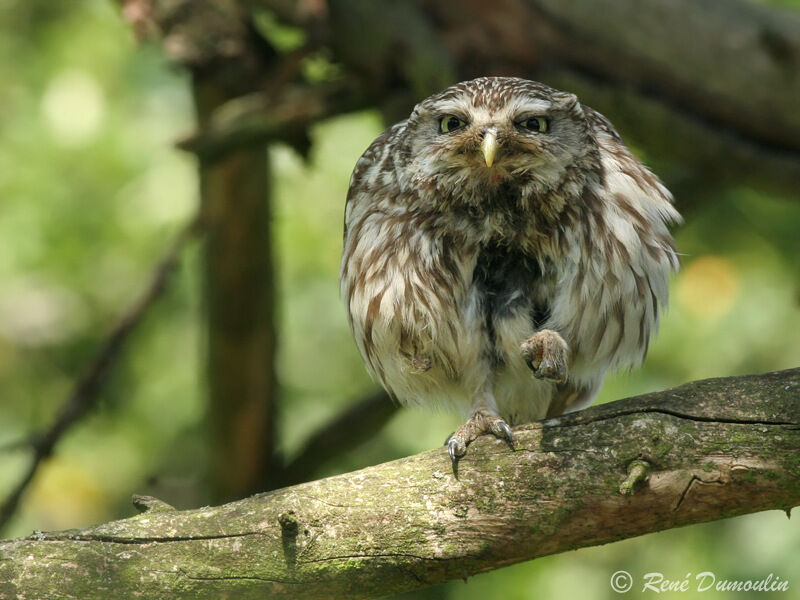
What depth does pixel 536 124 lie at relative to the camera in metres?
3.03

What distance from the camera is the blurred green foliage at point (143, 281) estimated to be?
486 cm

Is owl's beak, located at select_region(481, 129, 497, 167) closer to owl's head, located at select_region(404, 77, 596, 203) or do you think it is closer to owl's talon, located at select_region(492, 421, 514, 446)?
owl's head, located at select_region(404, 77, 596, 203)

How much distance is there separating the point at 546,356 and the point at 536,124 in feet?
2.13

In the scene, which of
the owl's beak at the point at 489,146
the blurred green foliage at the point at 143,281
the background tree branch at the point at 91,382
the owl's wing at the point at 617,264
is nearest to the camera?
the owl's beak at the point at 489,146

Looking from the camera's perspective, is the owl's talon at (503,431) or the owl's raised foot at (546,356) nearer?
the owl's talon at (503,431)

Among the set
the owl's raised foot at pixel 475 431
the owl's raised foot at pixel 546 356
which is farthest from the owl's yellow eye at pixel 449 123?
the owl's raised foot at pixel 475 431

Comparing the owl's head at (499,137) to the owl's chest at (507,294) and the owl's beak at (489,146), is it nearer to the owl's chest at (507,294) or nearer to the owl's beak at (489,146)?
the owl's beak at (489,146)

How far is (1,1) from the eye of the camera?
6.17 m

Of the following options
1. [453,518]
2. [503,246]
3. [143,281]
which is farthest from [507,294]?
[143,281]

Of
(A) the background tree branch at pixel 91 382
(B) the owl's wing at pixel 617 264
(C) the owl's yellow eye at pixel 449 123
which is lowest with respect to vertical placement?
(B) the owl's wing at pixel 617 264

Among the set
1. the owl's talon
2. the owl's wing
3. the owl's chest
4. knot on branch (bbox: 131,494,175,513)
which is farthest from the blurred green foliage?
knot on branch (bbox: 131,494,175,513)

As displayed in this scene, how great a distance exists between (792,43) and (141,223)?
A: 3093 mm

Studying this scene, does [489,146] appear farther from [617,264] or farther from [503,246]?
[617,264]

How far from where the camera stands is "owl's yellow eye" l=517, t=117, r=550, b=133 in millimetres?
2994
